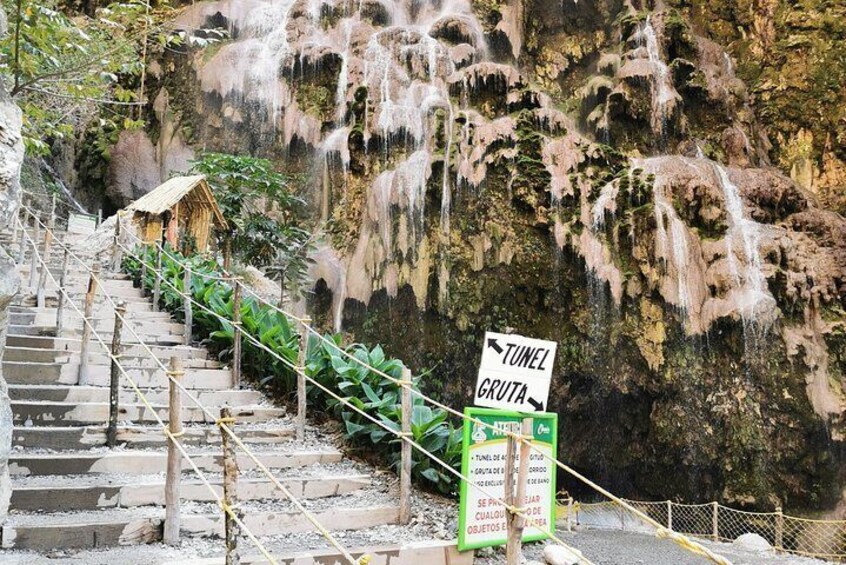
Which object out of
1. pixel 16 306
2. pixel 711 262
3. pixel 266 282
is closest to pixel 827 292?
pixel 711 262

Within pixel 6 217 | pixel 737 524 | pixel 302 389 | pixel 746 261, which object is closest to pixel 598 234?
pixel 746 261

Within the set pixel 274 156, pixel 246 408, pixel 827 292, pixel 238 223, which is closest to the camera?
pixel 246 408

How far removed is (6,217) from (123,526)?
5.53ft

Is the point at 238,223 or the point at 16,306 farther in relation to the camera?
the point at 238,223

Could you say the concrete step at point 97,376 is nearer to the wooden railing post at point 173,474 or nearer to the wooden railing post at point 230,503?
the wooden railing post at point 173,474

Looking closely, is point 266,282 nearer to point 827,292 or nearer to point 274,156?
point 274,156

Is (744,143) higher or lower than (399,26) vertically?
lower

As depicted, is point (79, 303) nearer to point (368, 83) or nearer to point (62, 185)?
point (368, 83)

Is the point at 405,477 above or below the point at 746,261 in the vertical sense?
below

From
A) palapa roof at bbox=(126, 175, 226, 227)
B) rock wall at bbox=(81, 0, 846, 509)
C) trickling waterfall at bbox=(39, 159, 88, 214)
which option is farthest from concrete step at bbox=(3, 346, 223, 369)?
trickling waterfall at bbox=(39, 159, 88, 214)

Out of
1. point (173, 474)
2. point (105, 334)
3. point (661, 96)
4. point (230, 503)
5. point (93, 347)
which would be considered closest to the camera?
point (230, 503)

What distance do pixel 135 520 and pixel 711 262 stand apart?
10522 millimetres

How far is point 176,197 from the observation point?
8.48m

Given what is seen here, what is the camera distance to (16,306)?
6.35m
